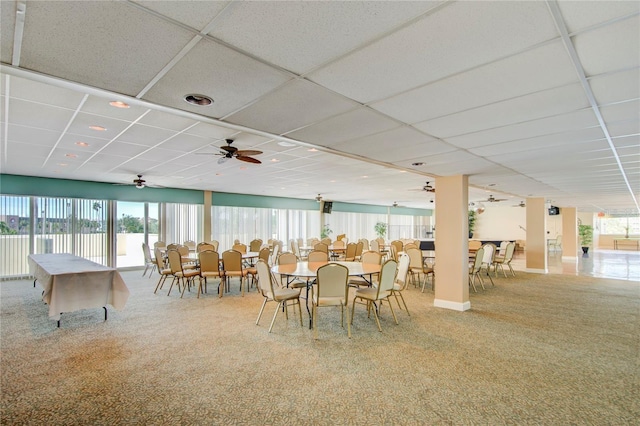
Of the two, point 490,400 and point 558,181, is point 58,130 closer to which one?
point 490,400

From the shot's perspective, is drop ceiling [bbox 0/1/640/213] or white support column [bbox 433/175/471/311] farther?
white support column [bbox 433/175/471/311]

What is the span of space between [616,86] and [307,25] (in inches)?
91.0

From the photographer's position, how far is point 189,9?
1505mm

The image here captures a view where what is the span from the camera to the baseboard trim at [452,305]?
5.61m

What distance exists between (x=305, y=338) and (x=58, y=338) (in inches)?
128

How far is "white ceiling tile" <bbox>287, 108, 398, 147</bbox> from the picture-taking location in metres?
2.93

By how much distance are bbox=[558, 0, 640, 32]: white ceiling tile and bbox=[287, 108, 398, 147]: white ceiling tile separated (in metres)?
1.47

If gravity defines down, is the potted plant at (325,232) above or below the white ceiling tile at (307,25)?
below

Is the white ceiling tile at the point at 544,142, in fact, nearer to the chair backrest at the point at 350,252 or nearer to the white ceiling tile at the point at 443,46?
the white ceiling tile at the point at 443,46

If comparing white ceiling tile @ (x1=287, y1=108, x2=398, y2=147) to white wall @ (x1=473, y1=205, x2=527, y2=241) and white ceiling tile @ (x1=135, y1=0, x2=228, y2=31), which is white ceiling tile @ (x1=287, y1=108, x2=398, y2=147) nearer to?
white ceiling tile @ (x1=135, y1=0, x2=228, y2=31)

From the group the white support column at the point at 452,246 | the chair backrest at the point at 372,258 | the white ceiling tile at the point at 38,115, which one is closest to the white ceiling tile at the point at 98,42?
the white ceiling tile at the point at 38,115

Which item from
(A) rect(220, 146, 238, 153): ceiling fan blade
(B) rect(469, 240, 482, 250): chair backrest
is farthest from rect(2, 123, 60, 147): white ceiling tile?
(B) rect(469, 240, 482, 250): chair backrest

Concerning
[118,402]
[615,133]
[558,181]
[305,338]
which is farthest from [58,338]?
[558,181]

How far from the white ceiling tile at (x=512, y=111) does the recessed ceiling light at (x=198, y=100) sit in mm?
1983
